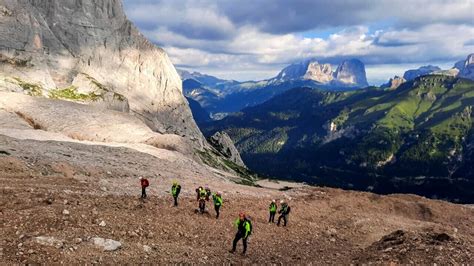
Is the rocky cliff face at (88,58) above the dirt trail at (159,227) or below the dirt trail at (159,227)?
above

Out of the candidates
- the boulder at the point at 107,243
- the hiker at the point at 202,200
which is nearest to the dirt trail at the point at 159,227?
the boulder at the point at 107,243

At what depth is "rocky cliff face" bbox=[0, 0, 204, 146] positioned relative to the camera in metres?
129

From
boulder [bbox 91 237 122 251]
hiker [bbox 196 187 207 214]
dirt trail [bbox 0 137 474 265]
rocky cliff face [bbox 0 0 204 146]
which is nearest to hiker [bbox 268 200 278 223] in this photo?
dirt trail [bbox 0 137 474 265]

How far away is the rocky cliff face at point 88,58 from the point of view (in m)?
129

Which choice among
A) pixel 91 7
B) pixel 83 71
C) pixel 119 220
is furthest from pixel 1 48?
pixel 119 220

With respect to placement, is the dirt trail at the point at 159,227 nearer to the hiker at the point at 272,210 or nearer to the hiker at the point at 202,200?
the hiker at the point at 202,200

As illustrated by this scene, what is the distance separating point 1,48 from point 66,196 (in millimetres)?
110382

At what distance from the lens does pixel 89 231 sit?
971 inches

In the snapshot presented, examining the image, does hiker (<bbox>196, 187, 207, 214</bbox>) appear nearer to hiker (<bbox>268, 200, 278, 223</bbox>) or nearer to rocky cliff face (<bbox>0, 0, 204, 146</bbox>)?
hiker (<bbox>268, 200, 278, 223</bbox>)

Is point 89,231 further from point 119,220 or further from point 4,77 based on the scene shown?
point 4,77

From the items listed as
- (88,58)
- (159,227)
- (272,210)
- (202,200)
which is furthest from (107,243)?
(88,58)

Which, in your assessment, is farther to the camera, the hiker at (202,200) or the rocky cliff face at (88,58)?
the rocky cliff face at (88,58)

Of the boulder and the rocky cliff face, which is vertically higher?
the rocky cliff face

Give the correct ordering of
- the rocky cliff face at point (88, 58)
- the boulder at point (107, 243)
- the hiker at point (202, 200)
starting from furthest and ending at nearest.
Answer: the rocky cliff face at point (88, 58)
the hiker at point (202, 200)
the boulder at point (107, 243)
